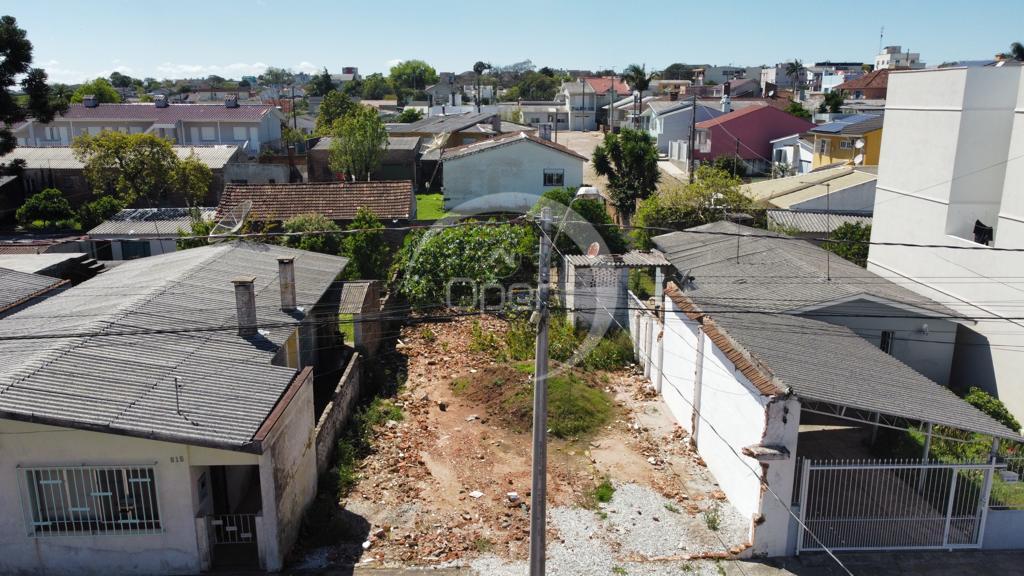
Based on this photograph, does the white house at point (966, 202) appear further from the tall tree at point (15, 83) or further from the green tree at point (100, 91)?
the green tree at point (100, 91)

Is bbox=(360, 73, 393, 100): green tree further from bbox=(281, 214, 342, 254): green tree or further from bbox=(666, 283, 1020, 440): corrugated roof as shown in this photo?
bbox=(666, 283, 1020, 440): corrugated roof

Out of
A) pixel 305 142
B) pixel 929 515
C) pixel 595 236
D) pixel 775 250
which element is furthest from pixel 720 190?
pixel 305 142

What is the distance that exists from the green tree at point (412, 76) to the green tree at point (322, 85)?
15.2m

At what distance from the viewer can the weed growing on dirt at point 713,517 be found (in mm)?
12586

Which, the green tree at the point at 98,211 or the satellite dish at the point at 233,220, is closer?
the satellite dish at the point at 233,220

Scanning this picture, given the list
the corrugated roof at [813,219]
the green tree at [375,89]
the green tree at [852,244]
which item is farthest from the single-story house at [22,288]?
the green tree at [375,89]

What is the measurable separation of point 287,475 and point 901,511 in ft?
32.0

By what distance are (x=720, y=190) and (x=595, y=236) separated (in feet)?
19.6

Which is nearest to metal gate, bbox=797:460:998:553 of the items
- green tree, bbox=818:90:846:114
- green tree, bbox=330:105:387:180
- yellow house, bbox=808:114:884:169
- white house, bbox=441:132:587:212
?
white house, bbox=441:132:587:212

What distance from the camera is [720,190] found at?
30.5 meters

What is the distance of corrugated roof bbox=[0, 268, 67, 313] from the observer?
1589 centimetres

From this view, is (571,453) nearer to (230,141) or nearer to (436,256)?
(436,256)

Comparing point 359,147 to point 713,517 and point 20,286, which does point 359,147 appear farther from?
point 713,517

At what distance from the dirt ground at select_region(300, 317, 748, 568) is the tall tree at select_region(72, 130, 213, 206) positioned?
2279cm
